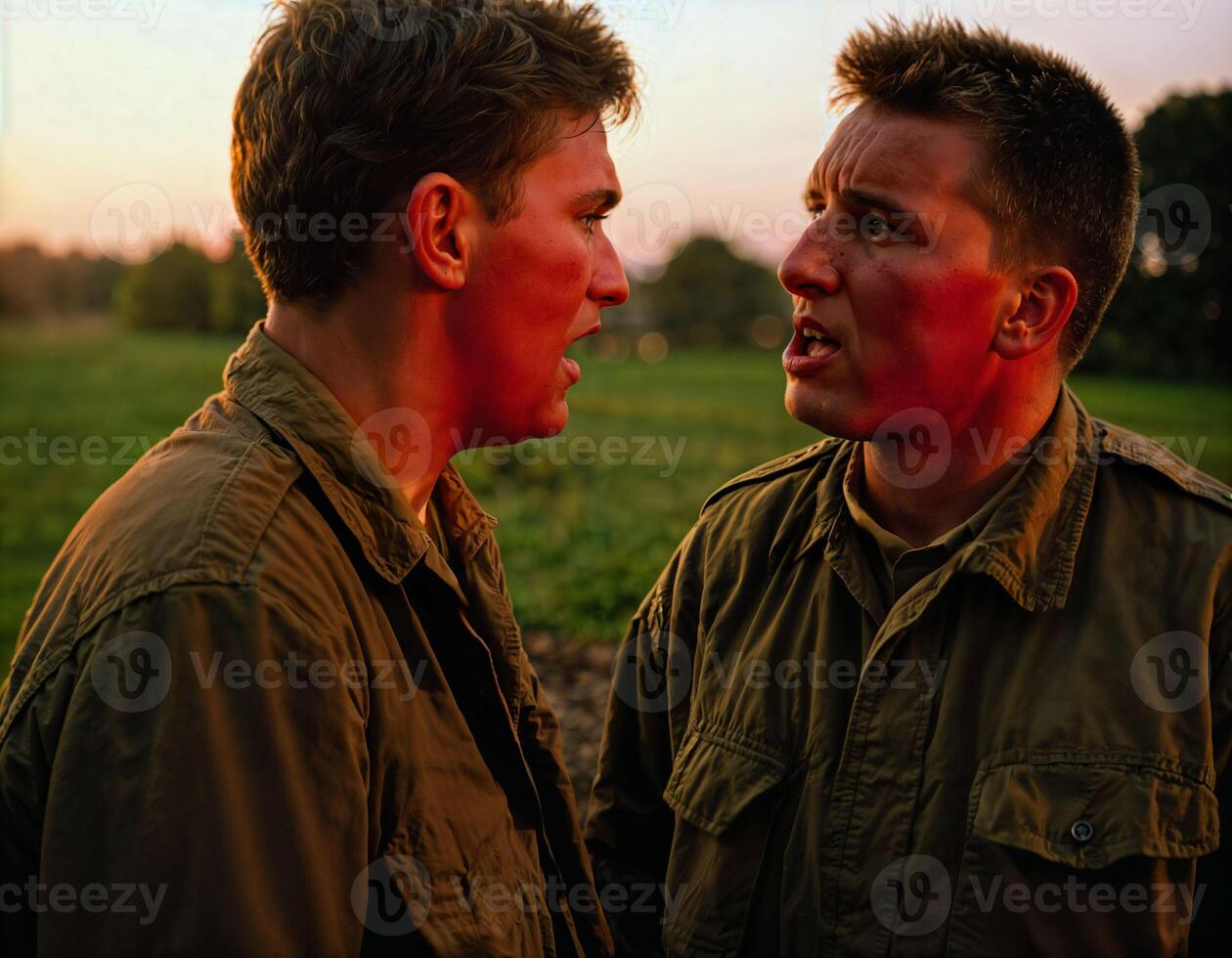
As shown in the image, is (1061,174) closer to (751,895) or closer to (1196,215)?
(751,895)

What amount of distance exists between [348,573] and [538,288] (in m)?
0.85

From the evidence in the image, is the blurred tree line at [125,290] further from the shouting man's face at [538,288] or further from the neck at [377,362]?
the neck at [377,362]

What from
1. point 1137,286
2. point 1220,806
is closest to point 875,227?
point 1220,806

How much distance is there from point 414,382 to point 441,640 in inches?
23.0

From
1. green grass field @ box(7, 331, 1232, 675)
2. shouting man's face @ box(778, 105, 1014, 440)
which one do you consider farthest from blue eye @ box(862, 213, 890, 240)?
green grass field @ box(7, 331, 1232, 675)

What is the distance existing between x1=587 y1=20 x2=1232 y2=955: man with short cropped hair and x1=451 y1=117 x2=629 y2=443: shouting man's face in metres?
0.52

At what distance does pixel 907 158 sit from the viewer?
8.18ft

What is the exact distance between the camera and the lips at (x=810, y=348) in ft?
8.43

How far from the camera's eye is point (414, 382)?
2281 millimetres

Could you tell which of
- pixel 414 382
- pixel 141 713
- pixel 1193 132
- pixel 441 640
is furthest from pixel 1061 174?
pixel 1193 132

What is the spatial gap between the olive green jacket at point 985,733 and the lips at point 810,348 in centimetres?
31

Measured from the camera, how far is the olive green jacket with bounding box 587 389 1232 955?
2086 millimetres

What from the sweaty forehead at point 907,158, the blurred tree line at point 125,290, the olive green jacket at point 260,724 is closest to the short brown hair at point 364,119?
the olive green jacket at point 260,724

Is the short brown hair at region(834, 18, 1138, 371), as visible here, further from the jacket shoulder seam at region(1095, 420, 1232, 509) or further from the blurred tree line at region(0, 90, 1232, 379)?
the blurred tree line at region(0, 90, 1232, 379)
